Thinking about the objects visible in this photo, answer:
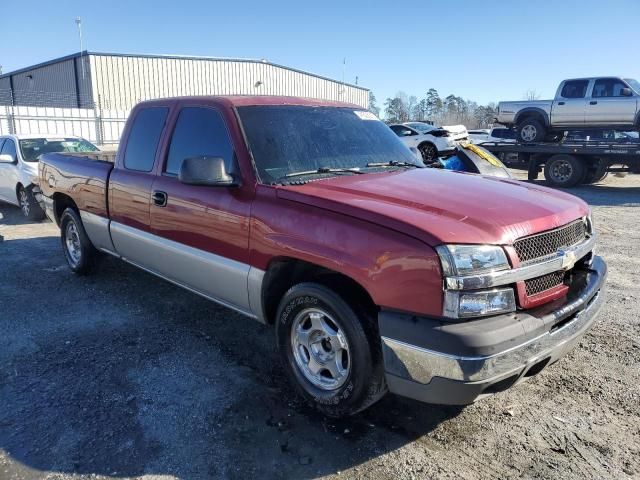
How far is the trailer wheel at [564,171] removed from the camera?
14.8 metres

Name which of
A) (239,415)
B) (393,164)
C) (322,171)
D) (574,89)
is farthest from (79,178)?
(574,89)

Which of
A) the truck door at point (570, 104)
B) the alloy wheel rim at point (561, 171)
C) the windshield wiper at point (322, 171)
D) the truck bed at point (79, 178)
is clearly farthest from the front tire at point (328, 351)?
the truck door at point (570, 104)

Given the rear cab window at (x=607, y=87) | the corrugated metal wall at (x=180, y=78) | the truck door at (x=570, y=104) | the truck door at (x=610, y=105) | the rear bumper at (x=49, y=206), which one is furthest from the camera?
the corrugated metal wall at (x=180, y=78)

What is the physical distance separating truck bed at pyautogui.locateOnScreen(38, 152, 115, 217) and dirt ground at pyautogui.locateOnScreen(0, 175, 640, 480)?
121 centimetres

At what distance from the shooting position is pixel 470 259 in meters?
2.47

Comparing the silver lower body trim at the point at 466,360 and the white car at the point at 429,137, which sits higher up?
the white car at the point at 429,137

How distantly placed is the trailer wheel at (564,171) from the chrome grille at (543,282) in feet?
44.3

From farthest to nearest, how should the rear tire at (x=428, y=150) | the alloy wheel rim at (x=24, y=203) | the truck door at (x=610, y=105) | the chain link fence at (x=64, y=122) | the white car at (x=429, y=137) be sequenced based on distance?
the chain link fence at (x=64, y=122) → the white car at (x=429, y=137) → the rear tire at (x=428, y=150) → the truck door at (x=610, y=105) → the alloy wheel rim at (x=24, y=203)

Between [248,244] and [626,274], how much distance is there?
5.03 meters

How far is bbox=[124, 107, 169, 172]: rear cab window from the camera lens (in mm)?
4441

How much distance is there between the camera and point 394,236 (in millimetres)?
2584

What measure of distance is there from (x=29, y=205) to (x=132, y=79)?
26203 millimetres

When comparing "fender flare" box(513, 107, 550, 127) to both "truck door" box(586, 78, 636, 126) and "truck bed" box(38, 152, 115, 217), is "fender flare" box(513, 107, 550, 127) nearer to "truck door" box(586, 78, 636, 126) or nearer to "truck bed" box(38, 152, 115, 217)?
"truck door" box(586, 78, 636, 126)

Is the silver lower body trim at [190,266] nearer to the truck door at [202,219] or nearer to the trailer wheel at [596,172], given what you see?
the truck door at [202,219]
